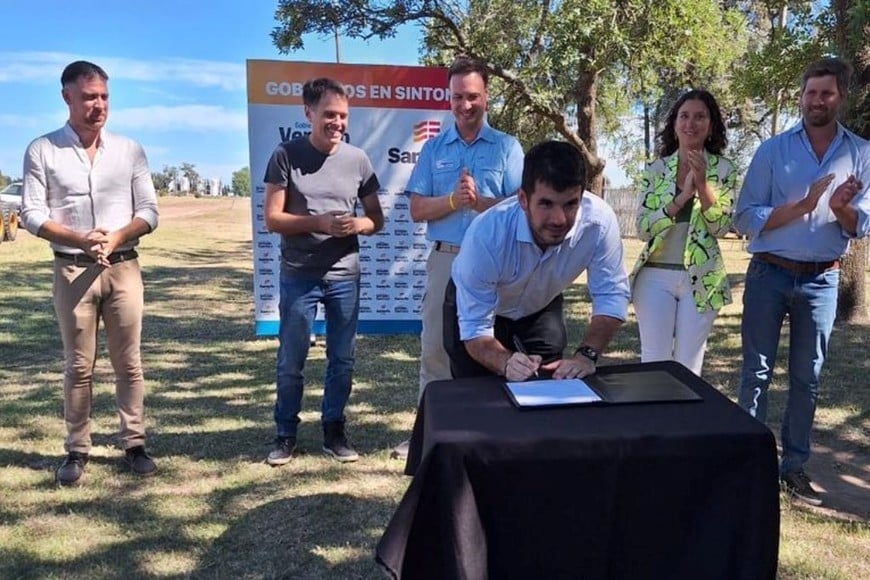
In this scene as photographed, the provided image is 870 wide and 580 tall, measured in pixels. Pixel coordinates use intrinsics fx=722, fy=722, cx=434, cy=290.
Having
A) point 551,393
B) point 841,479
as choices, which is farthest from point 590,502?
point 841,479

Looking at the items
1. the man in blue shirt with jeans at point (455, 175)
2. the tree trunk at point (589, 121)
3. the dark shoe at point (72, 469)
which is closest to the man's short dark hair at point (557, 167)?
the man in blue shirt with jeans at point (455, 175)

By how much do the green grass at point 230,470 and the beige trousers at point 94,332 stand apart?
289mm

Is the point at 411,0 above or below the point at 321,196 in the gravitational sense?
above

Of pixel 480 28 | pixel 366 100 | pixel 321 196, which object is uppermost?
pixel 480 28

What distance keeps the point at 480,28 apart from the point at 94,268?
7.19 metres

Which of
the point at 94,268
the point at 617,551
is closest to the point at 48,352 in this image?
the point at 94,268

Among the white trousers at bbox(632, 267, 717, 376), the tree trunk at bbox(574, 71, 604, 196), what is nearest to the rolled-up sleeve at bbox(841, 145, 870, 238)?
the white trousers at bbox(632, 267, 717, 376)

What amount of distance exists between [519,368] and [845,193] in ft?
5.75

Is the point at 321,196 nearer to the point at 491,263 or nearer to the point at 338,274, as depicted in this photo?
the point at 338,274

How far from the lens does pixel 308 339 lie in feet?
12.6

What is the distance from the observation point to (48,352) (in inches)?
262

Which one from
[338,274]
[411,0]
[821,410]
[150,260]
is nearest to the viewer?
[338,274]

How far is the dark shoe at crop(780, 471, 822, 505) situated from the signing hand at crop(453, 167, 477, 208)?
6.71 feet

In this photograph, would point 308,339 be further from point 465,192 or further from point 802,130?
point 802,130
